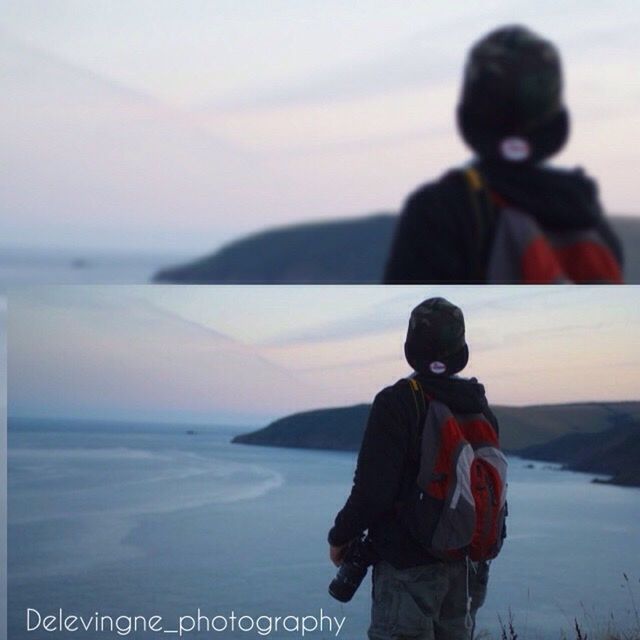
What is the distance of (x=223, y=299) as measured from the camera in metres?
2.95

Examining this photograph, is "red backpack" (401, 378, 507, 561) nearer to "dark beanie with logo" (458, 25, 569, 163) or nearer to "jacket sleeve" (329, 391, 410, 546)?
"jacket sleeve" (329, 391, 410, 546)

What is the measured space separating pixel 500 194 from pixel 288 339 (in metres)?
1.49

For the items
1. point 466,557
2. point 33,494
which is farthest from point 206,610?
point 466,557

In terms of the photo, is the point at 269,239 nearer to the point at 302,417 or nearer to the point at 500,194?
the point at 500,194

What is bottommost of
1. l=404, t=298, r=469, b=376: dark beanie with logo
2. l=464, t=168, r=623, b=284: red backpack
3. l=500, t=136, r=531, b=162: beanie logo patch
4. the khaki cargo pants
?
the khaki cargo pants

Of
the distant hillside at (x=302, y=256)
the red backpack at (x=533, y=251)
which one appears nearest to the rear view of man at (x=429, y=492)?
the distant hillside at (x=302, y=256)

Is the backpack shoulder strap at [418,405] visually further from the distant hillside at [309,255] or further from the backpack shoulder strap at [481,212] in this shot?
the backpack shoulder strap at [481,212]

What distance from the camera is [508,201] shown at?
5.53 ft

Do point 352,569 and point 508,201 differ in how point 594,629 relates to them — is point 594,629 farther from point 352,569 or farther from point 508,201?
point 508,201

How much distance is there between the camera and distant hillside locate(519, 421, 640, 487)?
3.16m

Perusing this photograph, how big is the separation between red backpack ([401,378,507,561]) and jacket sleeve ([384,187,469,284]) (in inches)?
34.2

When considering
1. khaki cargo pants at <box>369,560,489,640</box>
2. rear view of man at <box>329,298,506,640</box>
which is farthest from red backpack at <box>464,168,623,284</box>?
khaki cargo pants at <box>369,560,489,640</box>

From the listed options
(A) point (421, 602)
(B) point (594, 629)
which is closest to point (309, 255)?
(A) point (421, 602)

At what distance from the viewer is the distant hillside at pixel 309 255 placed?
1.95 meters
